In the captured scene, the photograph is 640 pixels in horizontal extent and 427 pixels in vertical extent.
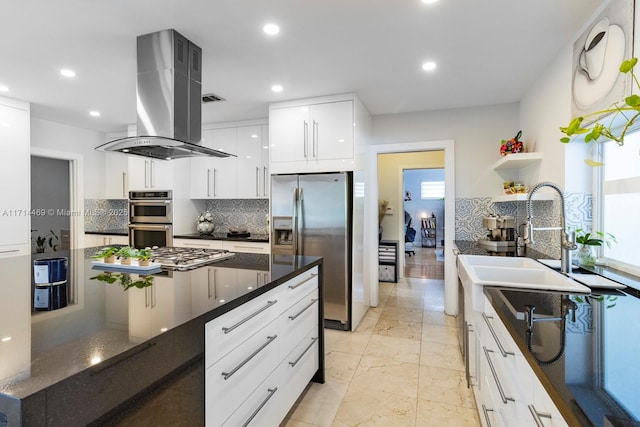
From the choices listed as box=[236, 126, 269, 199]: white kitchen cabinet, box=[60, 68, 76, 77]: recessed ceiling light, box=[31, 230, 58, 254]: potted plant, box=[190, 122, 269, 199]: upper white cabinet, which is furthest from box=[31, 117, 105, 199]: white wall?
box=[236, 126, 269, 199]: white kitchen cabinet

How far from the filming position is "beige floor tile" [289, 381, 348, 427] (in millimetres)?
1958

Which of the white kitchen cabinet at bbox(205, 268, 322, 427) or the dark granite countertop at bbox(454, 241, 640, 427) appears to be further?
the white kitchen cabinet at bbox(205, 268, 322, 427)

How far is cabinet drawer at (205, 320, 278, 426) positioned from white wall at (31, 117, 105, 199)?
15.0 feet

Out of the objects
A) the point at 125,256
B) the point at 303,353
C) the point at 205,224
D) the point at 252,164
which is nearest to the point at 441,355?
the point at 303,353

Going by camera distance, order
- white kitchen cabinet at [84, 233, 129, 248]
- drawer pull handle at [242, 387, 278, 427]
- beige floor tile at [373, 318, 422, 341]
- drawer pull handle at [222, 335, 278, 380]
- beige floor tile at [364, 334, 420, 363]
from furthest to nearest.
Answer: white kitchen cabinet at [84, 233, 129, 248]
beige floor tile at [373, 318, 422, 341]
beige floor tile at [364, 334, 420, 363]
drawer pull handle at [242, 387, 278, 427]
drawer pull handle at [222, 335, 278, 380]

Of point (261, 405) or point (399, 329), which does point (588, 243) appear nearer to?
point (399, 329)

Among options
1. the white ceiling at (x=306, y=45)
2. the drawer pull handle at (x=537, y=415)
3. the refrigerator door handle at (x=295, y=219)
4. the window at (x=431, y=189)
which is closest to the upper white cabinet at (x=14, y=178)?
the white ceiling at (x=306, y=45)

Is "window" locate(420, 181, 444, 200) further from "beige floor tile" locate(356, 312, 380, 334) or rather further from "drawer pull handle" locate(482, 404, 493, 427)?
"drawer pull handle" locate(482, 404, 493, 427)

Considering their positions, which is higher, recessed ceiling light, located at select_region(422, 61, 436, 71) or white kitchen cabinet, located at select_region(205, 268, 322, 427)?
recessed ceiling light, located at select_region(422, 61, 436, 71)

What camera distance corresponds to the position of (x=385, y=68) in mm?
2775

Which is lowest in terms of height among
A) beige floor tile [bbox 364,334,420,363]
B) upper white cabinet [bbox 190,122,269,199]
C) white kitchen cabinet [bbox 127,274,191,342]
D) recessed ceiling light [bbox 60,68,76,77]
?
beige floor tile [bbox 364,334,420,363]

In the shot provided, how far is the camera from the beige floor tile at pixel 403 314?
3701 millimetres

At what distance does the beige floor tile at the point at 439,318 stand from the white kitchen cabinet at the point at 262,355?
1.88m

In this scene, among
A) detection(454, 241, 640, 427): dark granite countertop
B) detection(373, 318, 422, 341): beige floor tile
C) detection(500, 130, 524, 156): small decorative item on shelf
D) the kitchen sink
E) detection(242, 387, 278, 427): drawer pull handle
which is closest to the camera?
detection(454, 241, 640, 427): dark granite countertop
